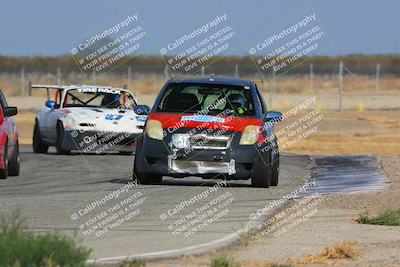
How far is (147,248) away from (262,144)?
8.25 metres

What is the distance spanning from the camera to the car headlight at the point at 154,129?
2064 centimetres

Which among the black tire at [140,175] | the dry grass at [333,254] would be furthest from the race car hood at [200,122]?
the dry grass at [333,254]

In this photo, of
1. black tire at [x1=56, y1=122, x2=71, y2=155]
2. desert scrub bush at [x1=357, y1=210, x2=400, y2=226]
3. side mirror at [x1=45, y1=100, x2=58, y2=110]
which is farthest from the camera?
side mirror at [x1=45, y1=100, x2=58, y2=110]

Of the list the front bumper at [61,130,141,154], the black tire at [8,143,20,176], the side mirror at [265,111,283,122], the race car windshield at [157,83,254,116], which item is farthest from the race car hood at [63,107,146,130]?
the side mirror at [265,111,283,122]

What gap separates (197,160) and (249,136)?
87 cm

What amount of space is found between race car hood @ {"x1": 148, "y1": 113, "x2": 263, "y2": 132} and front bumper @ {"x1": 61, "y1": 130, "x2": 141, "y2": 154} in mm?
8728

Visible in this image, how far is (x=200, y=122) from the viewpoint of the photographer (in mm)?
20719

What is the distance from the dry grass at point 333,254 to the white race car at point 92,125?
54.3 feet

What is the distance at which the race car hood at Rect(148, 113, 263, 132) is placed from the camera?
20.7m

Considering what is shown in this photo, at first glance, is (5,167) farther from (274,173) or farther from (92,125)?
(92,125)

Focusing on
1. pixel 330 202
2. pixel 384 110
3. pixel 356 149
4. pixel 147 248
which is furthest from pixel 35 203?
pixel 384 110

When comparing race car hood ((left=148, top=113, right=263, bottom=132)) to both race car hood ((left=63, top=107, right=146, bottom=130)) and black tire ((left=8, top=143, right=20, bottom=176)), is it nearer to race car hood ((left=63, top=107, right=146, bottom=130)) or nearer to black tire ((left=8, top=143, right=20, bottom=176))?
black tire ((left=8, top=143, right=20, bottom=176))

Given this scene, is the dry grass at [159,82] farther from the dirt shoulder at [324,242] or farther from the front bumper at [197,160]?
the dirt shoulder at [324,242]

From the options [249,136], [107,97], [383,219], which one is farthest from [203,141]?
[107,97]
